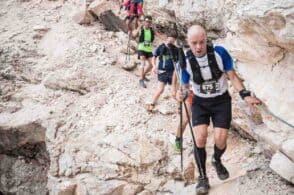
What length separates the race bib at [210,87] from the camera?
5788 mm

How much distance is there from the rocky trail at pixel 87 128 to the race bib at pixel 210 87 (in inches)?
64.7

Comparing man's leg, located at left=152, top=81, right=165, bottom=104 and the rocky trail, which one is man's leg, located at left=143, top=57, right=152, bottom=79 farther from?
man's leg, located at left=152, top=81, right=165, bottom=104

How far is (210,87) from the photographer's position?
229 inches

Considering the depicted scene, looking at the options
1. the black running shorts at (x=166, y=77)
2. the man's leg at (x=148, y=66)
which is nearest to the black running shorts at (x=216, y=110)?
the black running shorts at (x=166, y=77)

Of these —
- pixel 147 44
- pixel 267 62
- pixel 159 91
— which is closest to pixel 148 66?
pixel 147 44

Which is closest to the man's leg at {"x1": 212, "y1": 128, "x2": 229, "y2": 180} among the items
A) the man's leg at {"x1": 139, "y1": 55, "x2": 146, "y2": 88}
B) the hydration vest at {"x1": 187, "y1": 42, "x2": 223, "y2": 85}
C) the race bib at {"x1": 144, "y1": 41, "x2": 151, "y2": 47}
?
the hydration vest at {"x1": 187, "y1": 42, "x2": 223, "y2": 85}

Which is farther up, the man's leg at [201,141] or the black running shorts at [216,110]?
the black running shorts at [216,110]

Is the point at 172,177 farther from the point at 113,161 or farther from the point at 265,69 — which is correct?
the point at 265,69

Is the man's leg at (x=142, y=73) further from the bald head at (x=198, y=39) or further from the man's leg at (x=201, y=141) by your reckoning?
the bald head at (x=198, y=39)

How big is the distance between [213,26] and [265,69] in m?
4.16

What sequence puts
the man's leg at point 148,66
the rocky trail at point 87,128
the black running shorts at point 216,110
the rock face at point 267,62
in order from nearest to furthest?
the black running shorts at point 216,110
the rock face at point 267,62
the rocky trail at point 87,128
the man's leg at point 148,66

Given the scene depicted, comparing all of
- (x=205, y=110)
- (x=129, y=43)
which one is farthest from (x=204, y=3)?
(x=205, y=110)

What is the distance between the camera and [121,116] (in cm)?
970

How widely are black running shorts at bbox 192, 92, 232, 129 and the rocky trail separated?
3.99 ft
